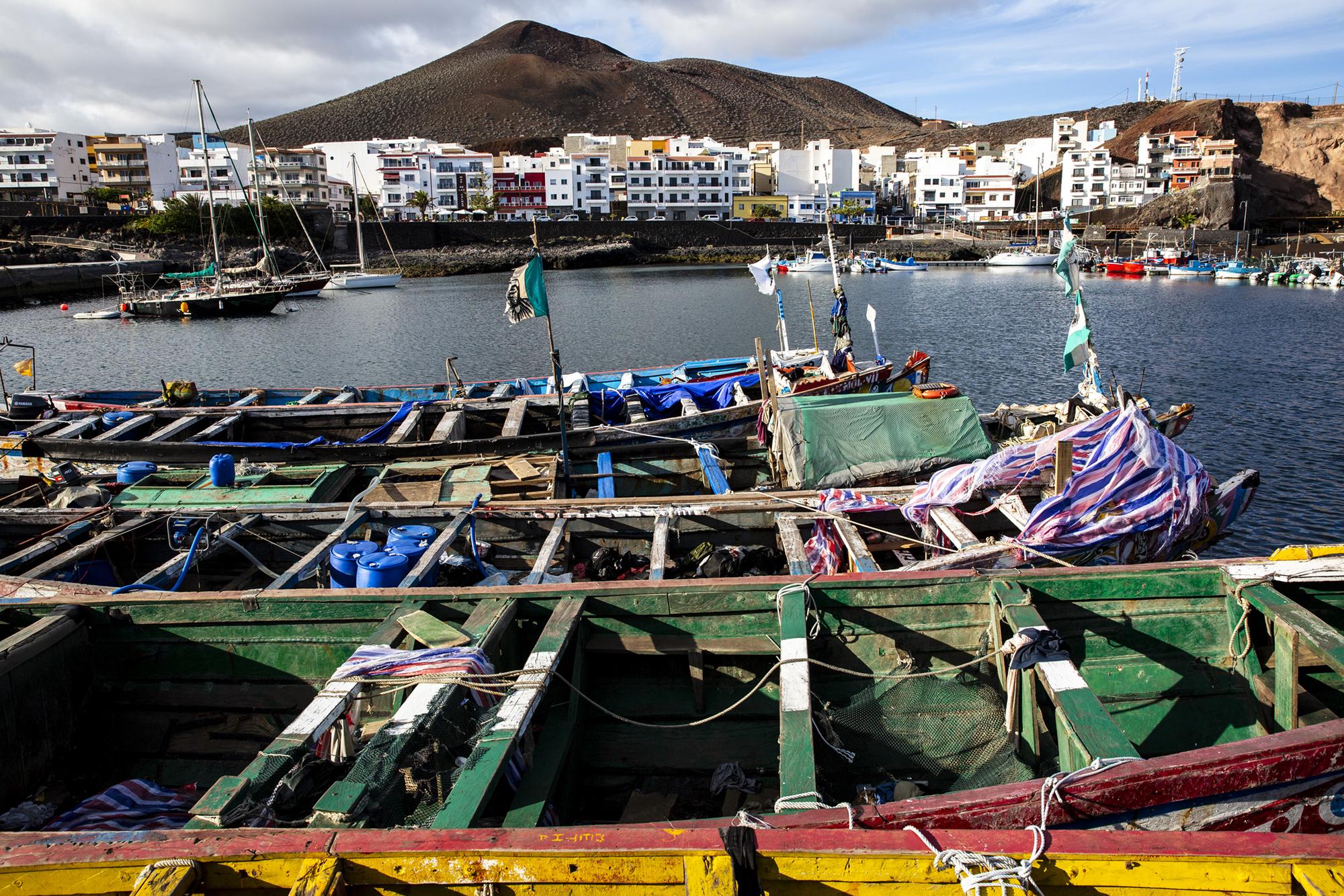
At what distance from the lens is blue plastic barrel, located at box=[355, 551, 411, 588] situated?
24.9 ft

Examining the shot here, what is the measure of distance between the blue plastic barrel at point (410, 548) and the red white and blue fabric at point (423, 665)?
258cm

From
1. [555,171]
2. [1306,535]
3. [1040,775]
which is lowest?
[1306,535]

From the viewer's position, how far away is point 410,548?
8.16 meters

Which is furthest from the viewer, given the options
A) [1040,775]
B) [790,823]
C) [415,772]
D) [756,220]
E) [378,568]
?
[756,220]

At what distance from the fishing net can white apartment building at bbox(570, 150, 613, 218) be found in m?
115

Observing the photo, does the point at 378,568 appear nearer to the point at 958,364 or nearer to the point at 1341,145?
the point at 958,364

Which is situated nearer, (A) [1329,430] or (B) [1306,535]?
(B) [1306,535]

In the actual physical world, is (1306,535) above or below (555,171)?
below

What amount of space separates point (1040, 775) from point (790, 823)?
262 centimetres

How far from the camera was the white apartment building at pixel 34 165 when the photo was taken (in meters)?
101

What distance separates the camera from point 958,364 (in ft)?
108

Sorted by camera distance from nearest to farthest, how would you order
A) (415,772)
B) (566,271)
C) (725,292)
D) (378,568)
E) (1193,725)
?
(415,772) < (1193,725) < (378,568) < (725,292) < (566,271)

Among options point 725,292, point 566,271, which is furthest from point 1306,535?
point 566,271

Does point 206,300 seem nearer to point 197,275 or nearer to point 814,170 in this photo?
point 197,275
